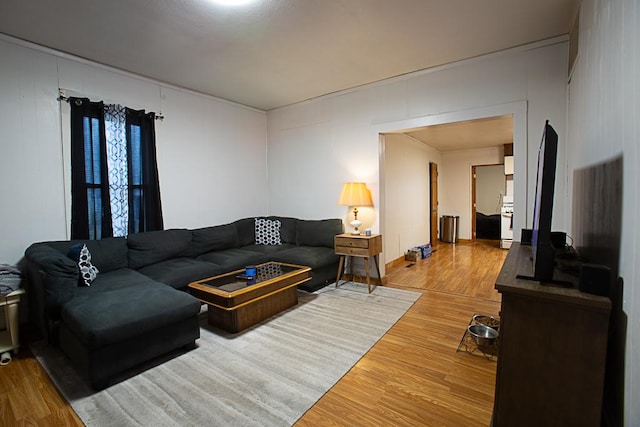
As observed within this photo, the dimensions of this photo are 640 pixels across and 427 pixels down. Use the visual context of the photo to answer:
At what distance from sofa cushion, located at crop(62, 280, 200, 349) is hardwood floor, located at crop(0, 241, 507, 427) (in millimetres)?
427

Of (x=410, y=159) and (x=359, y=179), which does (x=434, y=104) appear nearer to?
(x=359, y=179)

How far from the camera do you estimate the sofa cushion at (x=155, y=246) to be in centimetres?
353

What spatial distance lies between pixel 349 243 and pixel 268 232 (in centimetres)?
151

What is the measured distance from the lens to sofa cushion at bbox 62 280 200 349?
2.01m

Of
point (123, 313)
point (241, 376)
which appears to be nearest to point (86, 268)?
point (123, 313)

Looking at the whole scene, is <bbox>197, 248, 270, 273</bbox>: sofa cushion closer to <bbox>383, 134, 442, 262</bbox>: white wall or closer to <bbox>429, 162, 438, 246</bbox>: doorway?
<bbox>383, 134, 442, 262</bbox>: white wall

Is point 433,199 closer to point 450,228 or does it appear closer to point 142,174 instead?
point 450,228

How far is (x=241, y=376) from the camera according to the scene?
85.6 inches

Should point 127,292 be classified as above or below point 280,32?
below

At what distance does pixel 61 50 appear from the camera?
10.4 ft

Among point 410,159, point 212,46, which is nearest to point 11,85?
point 212,46

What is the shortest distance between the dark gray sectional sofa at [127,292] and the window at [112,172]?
0.25 meters

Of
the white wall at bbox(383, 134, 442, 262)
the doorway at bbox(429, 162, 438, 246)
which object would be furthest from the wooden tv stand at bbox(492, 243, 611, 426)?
the doorway at bbox(429, 162, 438, 246)

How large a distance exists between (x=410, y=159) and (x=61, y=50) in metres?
5.57
